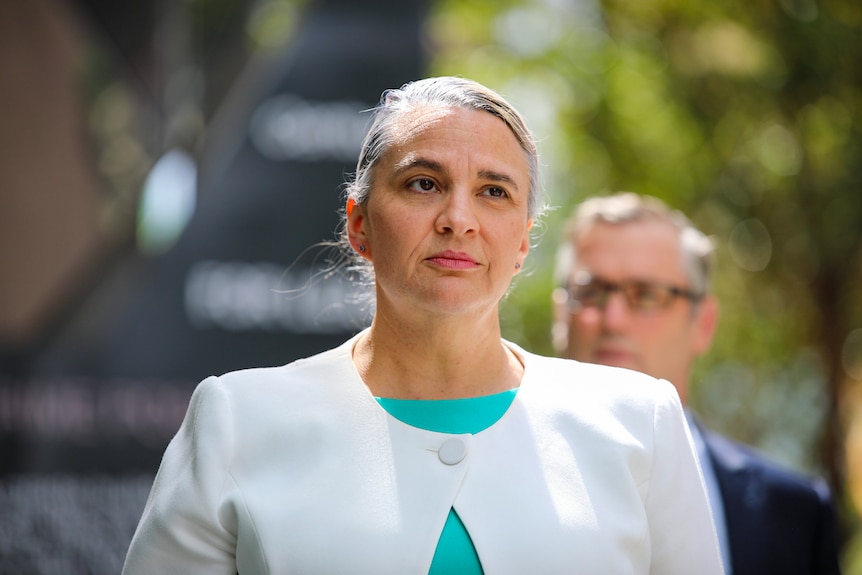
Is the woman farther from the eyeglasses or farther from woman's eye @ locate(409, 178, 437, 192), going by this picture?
the eyeglasses

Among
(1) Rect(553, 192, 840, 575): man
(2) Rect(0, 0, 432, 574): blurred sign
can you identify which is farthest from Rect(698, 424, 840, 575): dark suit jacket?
(2) Rect(0, 0, 432, 574): blurred sign

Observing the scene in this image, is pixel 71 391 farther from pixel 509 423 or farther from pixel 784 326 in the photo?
pixel 784 326

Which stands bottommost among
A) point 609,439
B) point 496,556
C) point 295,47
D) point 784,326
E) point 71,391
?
point 784,326

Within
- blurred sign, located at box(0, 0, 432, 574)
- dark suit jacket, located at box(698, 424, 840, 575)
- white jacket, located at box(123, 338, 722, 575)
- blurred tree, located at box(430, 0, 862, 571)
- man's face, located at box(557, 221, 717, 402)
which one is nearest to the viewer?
white jacket, located at box(123, 338, 722, 575)

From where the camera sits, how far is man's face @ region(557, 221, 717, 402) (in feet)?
10.3

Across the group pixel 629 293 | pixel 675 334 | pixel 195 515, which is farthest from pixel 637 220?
pixel 195 515

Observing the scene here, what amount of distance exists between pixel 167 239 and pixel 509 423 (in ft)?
9.14

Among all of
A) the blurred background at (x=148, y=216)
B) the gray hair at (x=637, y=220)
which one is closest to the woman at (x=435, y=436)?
the gray hair at (x=637, y=220)

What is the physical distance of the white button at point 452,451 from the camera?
1.98 metres

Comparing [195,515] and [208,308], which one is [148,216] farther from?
[195,515]

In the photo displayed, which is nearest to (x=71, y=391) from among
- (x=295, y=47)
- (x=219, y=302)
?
(x=219, y=302)

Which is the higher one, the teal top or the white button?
the teal top

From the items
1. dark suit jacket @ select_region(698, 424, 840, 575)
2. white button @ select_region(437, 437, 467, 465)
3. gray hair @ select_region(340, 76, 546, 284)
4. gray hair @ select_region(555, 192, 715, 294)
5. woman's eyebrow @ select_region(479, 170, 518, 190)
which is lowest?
dark suit jacket @ select_region(698, 424, 840, 575)

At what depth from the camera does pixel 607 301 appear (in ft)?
10.5
